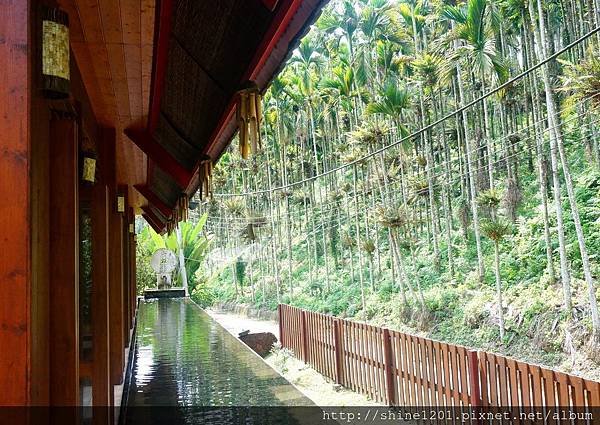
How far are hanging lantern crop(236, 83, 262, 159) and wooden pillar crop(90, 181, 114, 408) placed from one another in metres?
1.84

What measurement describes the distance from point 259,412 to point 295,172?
2922 centimetres

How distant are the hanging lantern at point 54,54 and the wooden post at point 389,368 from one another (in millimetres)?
5708

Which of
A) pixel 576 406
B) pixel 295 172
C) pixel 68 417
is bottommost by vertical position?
pixel 576 406

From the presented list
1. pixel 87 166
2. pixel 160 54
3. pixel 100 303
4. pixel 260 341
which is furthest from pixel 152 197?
pixel 160 54

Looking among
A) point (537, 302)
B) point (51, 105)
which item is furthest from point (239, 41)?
point (537, 302)

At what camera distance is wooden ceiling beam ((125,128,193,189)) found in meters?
4.25

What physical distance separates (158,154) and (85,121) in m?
1.38

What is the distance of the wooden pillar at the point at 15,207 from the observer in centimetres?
124

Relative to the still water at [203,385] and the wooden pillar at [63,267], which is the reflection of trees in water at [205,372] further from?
the wooden pillar at [63,267]

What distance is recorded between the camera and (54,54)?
153 cm

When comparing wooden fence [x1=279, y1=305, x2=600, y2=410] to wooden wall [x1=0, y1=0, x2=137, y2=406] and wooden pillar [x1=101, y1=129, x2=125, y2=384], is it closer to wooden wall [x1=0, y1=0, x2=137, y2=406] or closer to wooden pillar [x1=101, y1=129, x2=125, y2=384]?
wooden pillar [x1=101, y1=129, x2=125, y2=384]

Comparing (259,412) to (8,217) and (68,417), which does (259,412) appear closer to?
(68,417)

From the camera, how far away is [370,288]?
20.5m

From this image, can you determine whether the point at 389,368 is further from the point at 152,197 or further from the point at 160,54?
the point at 160,54
